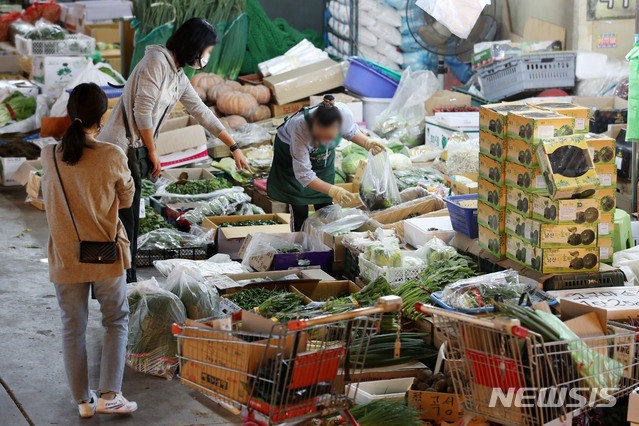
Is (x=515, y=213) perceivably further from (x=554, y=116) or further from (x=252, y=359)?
(x=252, y=359)

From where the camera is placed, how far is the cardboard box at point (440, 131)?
336 inches

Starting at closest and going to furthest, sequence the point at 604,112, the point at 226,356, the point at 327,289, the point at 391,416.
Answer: the point at 226,356, the point at 391,416, the point at 327,289, the point at 604,112

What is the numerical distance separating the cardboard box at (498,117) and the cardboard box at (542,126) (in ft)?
0.54

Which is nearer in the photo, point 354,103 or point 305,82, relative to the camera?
point 354,103

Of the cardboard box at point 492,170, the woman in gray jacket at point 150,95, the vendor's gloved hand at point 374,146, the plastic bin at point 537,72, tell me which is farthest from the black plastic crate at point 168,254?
the plastic bin at point 537,72

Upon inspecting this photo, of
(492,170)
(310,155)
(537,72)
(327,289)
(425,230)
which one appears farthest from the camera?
(537,72)

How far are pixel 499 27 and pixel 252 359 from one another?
8.31m

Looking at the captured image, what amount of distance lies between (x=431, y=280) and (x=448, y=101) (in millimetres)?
4798

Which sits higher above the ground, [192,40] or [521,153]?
[192,40]

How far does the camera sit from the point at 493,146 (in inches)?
189

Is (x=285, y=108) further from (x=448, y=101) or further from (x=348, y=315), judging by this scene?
(x=348, y=315)

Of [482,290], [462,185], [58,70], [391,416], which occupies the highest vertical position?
[58,70]

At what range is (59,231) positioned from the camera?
3.84 meters

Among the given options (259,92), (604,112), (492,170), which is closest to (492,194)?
(492,170)
